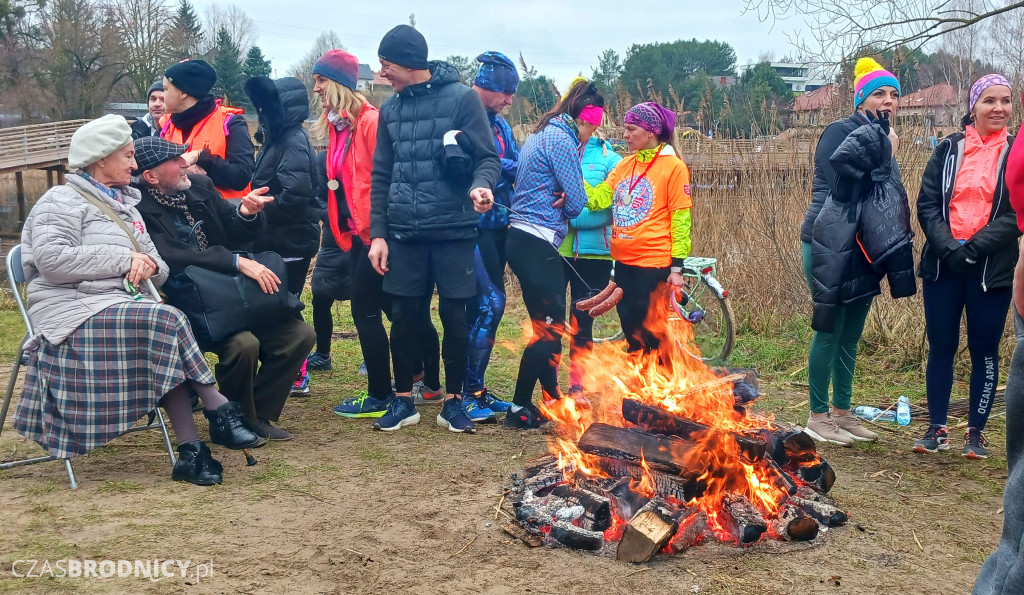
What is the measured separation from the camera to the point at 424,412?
18.9 ft

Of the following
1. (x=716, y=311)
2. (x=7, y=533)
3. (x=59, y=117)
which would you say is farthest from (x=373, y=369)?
(x=59, y=117)

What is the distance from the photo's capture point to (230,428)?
15.2 feet

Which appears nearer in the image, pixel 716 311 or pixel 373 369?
pixel 373 369

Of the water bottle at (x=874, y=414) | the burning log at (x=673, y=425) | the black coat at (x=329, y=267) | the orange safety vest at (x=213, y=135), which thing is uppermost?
the orange safety vest at (x=213, y=135)

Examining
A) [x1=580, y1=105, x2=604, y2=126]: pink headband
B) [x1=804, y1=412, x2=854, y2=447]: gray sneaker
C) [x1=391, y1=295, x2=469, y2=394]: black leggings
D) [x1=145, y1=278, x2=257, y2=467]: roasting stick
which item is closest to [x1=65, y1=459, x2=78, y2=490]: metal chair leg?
[x1=145, y1=278, x2=257, y2=467]: roasting stick

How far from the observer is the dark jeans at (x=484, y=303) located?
226 inches

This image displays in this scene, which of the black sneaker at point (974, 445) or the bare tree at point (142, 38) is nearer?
the black sneaker at point (974, 445)

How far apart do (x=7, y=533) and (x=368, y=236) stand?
268cm

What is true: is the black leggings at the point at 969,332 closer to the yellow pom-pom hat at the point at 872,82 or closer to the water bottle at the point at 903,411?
the water bottle at the point at 903,411

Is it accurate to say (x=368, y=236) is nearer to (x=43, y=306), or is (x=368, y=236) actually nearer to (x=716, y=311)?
(x=43, y=306)

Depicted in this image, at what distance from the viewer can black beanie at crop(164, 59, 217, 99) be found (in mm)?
5648

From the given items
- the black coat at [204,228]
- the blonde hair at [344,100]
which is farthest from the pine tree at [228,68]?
→ the black coat at [204,228]

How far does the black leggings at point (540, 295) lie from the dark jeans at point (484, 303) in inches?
18.4

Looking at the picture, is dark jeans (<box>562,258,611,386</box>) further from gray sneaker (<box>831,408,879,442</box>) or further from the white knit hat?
the white knit hat
